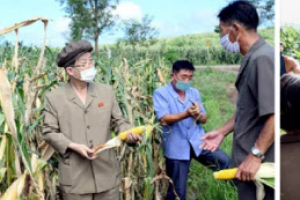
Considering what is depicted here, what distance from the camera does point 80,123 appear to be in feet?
6.37

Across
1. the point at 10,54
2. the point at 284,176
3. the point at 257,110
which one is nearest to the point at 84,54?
the point at 257,110

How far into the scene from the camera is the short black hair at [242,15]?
1.72 m

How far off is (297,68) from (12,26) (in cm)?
103

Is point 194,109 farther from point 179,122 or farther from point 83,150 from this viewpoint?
point 83,150

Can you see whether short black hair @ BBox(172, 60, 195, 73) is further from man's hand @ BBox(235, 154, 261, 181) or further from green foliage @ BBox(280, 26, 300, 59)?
man's hand @ BBox(235, 154, 261, 181)

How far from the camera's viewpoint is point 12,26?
1844 mm

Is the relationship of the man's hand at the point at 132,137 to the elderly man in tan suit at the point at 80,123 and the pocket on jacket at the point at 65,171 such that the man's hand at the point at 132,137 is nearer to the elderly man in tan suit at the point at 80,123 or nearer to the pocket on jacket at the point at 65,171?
the elderly man in tan suit at the point at 80,123

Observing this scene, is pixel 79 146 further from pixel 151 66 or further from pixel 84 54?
pixel 151 66

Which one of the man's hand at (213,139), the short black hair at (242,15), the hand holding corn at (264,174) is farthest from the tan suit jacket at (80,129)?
the short black hair at (242,15)

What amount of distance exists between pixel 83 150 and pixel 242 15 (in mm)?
728

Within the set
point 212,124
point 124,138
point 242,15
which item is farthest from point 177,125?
point 212,124

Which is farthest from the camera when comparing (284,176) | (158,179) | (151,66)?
(151,66)

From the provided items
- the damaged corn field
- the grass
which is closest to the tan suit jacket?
the damaged corn field

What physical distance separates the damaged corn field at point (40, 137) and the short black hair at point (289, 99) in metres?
0.64
